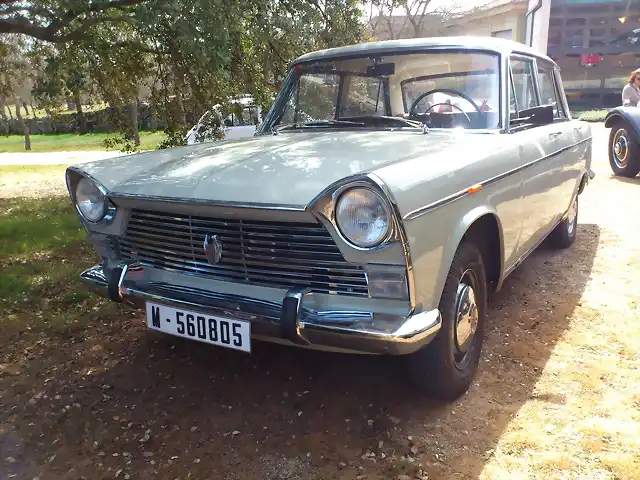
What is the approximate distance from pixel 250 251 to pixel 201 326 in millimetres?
374

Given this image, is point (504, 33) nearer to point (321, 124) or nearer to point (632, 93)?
point (632, 93)

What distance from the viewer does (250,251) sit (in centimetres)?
221

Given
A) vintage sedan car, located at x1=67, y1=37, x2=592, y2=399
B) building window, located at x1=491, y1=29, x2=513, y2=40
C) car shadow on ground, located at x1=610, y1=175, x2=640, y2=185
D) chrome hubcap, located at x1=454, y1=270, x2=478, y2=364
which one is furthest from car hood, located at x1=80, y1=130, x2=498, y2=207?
building window, located at x1=491, y1=29, x2=513, y2=40

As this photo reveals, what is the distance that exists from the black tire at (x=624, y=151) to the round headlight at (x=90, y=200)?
693cm

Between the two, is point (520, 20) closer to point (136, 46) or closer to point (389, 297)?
point (136, 46)

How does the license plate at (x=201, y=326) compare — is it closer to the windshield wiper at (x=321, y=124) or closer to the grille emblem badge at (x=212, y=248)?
the grille emblem badge at (x=212, y=248)

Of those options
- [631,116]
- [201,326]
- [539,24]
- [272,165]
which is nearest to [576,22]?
[539,24]

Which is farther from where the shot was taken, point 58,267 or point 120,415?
point 58,267

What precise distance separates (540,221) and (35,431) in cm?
293

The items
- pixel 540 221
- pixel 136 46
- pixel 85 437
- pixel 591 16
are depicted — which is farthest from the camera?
pixel 591 16

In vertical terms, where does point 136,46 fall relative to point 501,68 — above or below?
above

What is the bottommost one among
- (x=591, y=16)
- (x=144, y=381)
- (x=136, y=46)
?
(x=144, y=381)

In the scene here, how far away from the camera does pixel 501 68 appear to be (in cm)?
299

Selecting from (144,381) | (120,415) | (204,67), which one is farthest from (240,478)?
(204,67)
